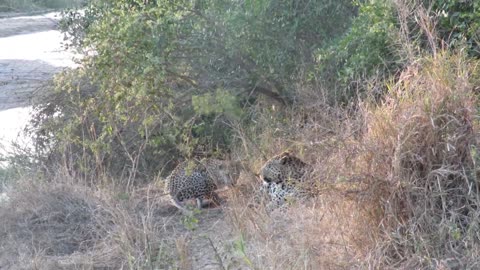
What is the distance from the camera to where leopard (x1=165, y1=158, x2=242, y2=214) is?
7344 millimetres

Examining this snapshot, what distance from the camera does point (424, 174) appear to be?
5441 millimetres

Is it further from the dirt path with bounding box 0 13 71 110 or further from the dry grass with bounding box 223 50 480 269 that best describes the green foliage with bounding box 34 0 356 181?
the dry grass with bounding box 223 50 480 269

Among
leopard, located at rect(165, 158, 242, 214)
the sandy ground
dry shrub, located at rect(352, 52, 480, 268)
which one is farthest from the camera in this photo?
the sandy ground

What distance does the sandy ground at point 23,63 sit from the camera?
12.0 metres

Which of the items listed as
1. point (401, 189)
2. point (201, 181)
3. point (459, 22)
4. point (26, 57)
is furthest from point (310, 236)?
point (26, 57)

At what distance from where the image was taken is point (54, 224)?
270 inches

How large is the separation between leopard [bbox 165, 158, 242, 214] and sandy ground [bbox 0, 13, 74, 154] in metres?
2.40

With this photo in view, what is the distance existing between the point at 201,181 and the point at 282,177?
909 mm

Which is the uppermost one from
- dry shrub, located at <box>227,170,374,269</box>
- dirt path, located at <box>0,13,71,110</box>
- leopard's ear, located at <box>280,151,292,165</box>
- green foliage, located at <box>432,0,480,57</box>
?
green foliage, located at <box>432,0,480,57</box>

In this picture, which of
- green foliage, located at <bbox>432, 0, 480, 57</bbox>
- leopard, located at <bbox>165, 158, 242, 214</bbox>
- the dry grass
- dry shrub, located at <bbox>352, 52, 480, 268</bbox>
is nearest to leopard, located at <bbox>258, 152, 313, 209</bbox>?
leopard, located at <bbox>165, 158, 242, 214</bbox>

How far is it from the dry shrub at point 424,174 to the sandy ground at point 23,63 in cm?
477

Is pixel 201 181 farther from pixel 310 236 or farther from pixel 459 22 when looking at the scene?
pixel 459 22

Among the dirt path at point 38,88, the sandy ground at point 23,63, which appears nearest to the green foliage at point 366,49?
the dirt path at point 38,88

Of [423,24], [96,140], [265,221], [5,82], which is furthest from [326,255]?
[5,82]
